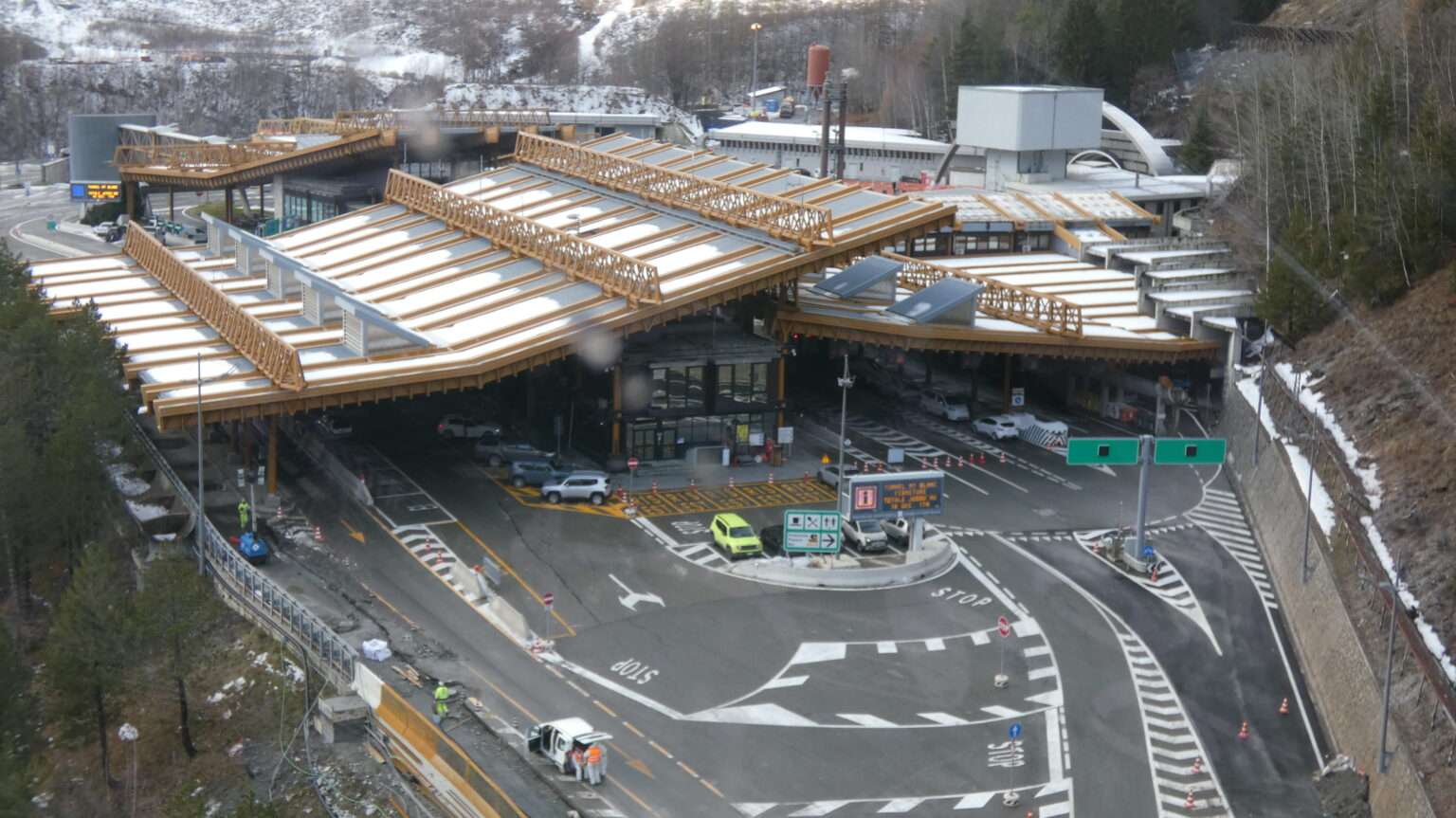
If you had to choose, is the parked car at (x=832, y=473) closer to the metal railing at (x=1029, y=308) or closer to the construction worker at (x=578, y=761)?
the metal railing at (x=1029, y=308)

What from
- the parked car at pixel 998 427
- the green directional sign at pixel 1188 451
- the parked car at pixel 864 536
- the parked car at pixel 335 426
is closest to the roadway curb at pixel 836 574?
the parked car at pixel 864 536

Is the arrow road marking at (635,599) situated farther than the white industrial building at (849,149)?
No

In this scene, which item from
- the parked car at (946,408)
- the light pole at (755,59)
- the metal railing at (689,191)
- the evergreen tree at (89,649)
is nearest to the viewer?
the evergreen tree at (89,649)

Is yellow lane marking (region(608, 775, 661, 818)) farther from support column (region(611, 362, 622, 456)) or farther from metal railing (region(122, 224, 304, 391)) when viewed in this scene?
support column (region(611, 362, 622, 456))

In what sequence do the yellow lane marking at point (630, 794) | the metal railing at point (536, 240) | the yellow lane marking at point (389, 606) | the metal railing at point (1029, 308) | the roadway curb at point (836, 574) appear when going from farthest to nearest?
1. the metal railing at point (1029, 308)
2. the metal railing at point (536, 240)
3. the roadway curb at point (836, 574)
4. the yellow lane marking at point (389, 606)
5. the yellow lane marking at point (630, 794)

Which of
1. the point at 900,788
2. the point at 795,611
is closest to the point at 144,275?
the point at 795,611

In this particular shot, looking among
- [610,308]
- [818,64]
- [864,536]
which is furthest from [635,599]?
[818,64]
